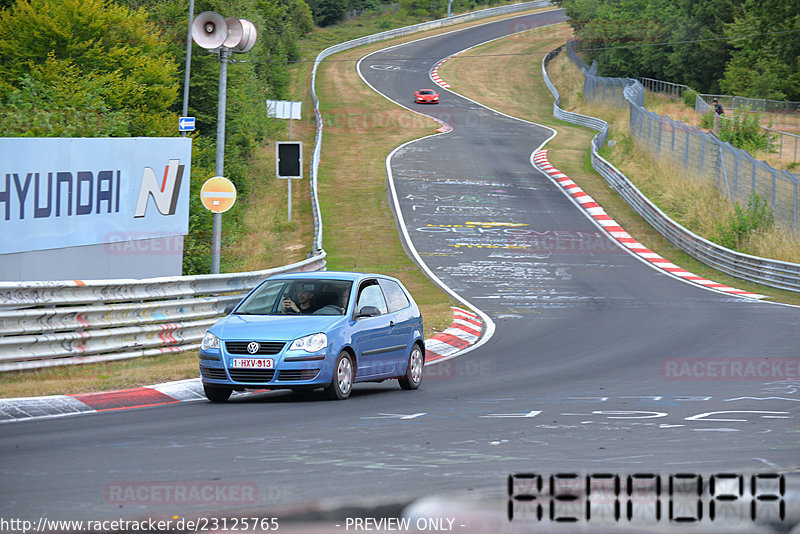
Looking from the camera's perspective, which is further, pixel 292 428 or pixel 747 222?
pixel 747 222

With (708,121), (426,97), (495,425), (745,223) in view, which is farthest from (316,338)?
(426,97)

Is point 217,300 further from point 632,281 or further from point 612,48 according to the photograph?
point 612,48

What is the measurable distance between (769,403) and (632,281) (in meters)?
17.3

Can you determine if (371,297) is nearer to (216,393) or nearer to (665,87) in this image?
(216,393)

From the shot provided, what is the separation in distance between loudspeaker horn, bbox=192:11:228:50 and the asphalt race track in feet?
22.3

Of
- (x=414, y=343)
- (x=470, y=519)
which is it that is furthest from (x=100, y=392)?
(x=470, y=519)

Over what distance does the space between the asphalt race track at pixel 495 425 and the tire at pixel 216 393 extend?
0.20 m

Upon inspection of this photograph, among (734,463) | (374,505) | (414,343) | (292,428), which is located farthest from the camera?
(414,343)

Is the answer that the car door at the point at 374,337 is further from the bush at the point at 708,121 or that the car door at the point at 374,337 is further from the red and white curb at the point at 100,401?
the bush at the point at 708,121

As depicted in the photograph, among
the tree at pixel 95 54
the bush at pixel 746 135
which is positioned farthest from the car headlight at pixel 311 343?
the bush at pixel 746 135

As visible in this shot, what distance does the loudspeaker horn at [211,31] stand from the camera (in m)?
18.0

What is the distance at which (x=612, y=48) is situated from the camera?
82438mm

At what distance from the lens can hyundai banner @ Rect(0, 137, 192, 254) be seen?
1448cm

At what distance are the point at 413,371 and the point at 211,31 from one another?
7610 millimetres
